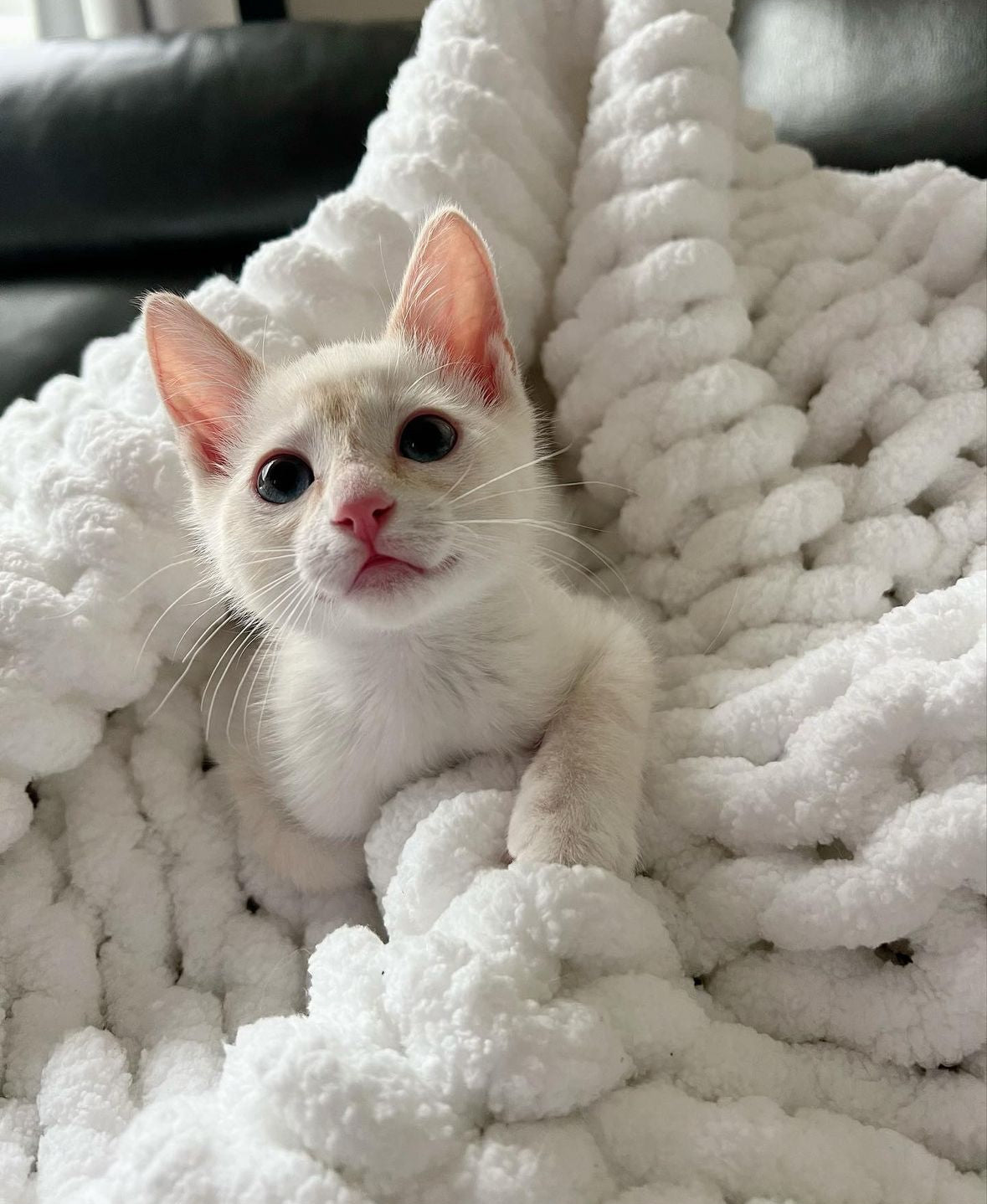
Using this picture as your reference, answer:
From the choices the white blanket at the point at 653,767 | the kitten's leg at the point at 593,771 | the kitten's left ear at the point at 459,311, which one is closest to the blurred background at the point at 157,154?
the white blanket at the point at 653,767

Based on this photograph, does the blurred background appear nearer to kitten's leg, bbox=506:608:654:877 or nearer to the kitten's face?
the kitten's face

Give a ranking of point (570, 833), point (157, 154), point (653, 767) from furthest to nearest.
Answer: point (157, 154), point (653, 767), point (570, 833)

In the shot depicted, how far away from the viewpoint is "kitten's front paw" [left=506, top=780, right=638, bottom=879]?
67 cm

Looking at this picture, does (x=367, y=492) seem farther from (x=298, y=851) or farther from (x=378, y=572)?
(x=298, y=851)

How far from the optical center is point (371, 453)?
30.4 inches

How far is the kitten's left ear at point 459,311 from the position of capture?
871mm

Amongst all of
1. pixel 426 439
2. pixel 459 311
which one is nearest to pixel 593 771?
pixel 426 439

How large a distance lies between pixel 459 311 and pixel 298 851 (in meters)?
0.52

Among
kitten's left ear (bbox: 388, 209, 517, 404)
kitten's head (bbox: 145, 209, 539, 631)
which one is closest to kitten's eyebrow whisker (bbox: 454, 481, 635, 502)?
kitten's head (bbox: 145, 209, 539, 631)

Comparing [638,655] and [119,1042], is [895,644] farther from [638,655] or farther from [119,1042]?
[119,1042]

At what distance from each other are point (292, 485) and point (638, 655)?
355 mm

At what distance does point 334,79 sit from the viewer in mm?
1702

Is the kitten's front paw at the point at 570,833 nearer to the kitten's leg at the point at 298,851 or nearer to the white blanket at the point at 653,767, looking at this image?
the white blanket at the point at 653,767

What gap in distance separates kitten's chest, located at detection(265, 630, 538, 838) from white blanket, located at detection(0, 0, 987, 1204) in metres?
0.04
